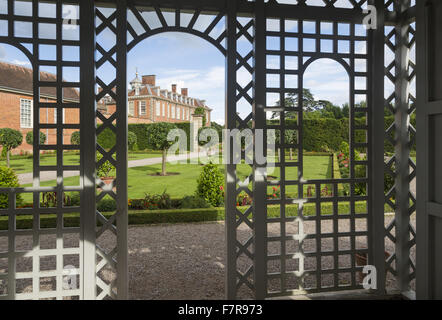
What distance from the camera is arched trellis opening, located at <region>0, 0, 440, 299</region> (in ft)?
9.38

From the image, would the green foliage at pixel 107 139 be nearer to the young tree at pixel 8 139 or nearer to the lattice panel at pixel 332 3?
the young tree at pixel 8 139

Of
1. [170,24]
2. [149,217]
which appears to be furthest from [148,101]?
[170,24]

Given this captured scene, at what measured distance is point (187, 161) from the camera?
16.9 m

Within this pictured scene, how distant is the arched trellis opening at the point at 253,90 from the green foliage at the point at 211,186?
510 centimetres

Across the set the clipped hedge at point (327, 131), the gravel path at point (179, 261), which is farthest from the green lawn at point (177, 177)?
the gravel path at point (179, 261)

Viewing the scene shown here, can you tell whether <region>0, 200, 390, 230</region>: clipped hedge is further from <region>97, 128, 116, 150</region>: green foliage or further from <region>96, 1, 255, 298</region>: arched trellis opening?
<region>97, 128, 116, 150</region>: green foliage

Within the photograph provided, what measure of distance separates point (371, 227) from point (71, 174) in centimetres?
1341

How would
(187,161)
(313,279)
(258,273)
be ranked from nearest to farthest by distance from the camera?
(258,273)
(313,279)
(187,161)

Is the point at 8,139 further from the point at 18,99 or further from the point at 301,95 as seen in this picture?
the point at 301,95

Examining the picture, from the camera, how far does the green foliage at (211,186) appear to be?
830 centimetres

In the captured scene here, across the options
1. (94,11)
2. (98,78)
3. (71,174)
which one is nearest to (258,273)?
(98,78)
